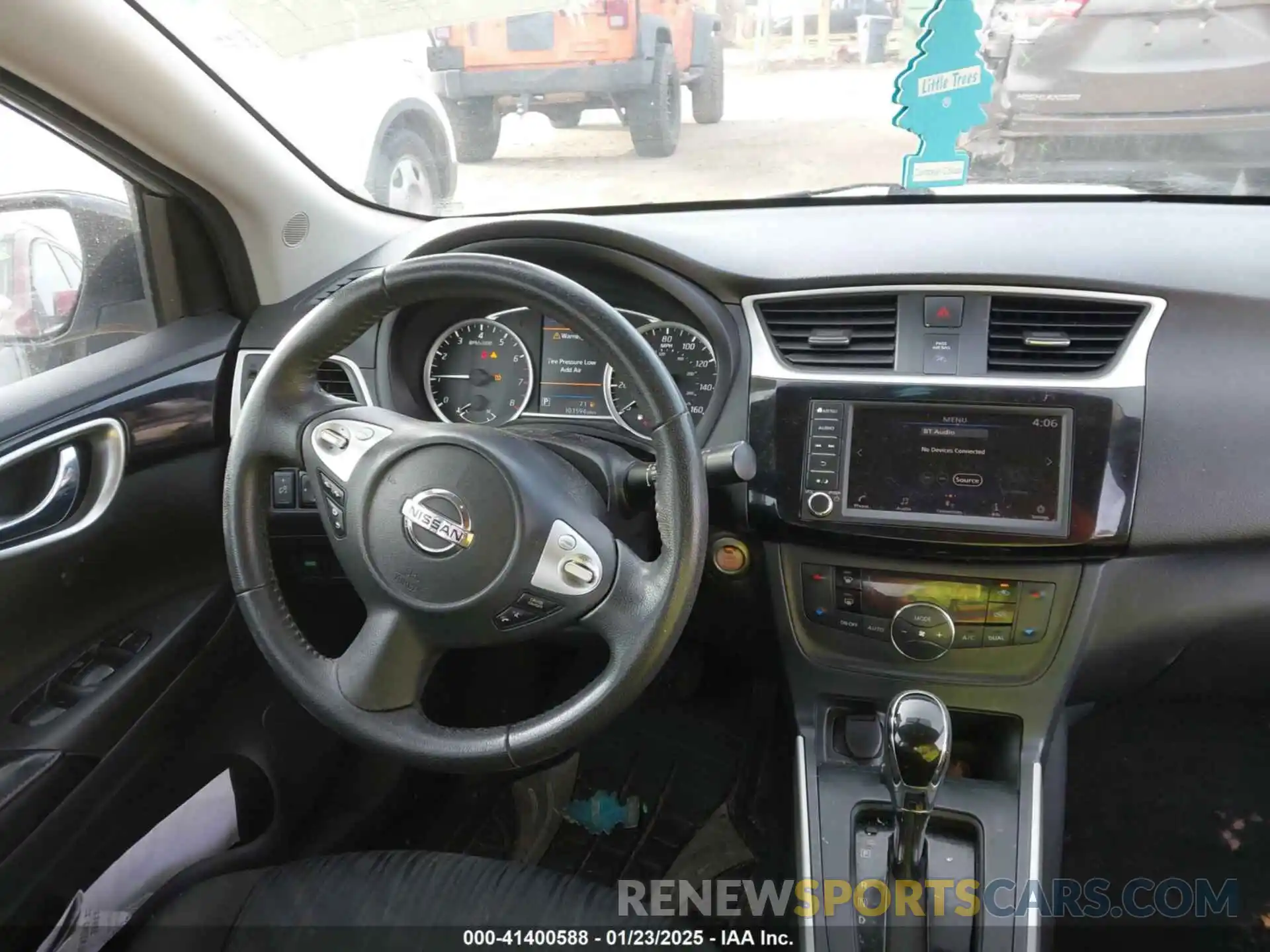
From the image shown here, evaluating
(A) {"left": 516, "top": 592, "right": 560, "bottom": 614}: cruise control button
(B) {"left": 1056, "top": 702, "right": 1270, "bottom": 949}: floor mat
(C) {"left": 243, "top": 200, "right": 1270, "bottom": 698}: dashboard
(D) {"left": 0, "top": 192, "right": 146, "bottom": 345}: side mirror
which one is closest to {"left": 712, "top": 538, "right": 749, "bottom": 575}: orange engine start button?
(C) {"left": 243, "top": 200, "right": 1270, "bottom": 698}: dashboard

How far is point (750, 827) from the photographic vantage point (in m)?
2.01

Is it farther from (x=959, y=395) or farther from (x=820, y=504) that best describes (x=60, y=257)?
(x=959, y=395)

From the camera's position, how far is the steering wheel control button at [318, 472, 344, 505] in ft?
4.00

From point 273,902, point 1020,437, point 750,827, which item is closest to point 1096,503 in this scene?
point 1020,437

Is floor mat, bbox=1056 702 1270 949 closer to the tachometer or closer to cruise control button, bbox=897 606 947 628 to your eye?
cruise control button, bbox=897 606 947 628

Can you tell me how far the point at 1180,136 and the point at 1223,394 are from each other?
46 centimetres

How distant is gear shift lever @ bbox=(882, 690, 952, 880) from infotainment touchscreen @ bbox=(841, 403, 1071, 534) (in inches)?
10.7

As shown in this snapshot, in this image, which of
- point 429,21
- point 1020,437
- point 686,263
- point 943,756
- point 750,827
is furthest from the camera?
point 750,827

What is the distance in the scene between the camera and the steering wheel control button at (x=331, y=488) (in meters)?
1.22

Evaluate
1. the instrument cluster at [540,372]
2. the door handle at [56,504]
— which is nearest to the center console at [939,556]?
the instrument cluster at [540,372]

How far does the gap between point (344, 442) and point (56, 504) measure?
51 centimetres

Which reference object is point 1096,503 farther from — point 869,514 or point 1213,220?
point 1213,220

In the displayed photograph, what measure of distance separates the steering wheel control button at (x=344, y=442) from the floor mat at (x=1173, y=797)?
145 cm

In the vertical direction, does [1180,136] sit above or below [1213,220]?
above
